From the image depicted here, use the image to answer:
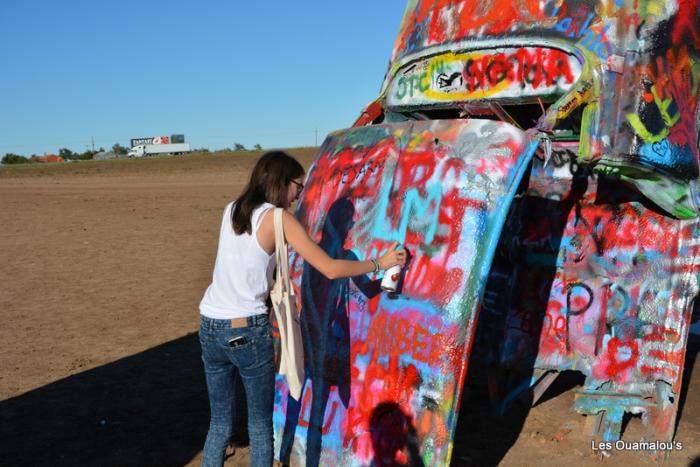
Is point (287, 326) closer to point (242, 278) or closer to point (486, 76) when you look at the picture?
point (242, 278)

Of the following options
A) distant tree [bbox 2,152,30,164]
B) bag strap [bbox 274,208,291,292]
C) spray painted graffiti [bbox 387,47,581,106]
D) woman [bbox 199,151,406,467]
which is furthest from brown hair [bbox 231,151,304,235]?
distant tree [bbox 2,152,30,164]

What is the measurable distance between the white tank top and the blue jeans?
57mm

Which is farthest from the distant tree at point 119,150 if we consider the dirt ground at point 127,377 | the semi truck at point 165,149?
the dirt ground at point 127,377

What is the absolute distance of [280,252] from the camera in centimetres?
381

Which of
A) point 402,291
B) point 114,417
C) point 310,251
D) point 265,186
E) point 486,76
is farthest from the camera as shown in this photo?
point 114,417

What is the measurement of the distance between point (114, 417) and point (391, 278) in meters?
3.00

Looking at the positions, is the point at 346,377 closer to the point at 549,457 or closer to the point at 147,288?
the point at 549,457

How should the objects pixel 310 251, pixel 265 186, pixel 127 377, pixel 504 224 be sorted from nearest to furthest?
pixel 310 251 < pixel 265 186 < pixel 504 224 < pixel 127 377

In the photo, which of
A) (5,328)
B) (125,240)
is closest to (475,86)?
(5,328)

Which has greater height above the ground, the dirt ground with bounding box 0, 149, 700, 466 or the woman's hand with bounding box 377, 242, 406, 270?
the woman's hand with bounding box 377, 242, 406, 270

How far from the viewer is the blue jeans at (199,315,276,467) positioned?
3812mm

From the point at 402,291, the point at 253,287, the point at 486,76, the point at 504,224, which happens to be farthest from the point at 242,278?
the point at 486,76

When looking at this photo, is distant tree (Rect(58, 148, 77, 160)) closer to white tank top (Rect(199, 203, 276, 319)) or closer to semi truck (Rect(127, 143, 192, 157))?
semi truck (Rect(127, 143, 192, 157))

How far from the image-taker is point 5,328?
28.2ft
